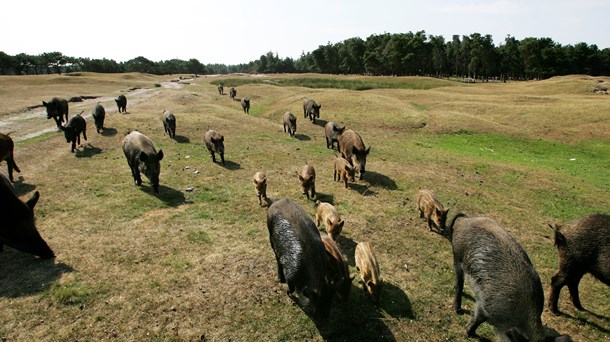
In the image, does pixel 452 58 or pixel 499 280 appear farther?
pixel 452 58

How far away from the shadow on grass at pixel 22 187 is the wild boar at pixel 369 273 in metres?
15.0

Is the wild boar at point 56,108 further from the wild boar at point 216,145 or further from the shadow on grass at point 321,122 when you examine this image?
the shadow on grass at point 321,122

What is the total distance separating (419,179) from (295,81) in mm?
74273

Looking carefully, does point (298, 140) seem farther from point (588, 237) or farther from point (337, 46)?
point (337, 46)

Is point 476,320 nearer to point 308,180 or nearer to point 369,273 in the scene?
point 369,273

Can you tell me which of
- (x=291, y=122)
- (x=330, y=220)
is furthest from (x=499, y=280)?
(x=291, y=122)

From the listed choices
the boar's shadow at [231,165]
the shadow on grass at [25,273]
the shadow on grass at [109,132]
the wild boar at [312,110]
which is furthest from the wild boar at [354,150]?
the shadow on grass at [109,132]

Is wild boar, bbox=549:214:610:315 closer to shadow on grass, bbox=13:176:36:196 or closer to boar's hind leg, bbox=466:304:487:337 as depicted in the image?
boar's hind leg, bbox=466:304:487:337

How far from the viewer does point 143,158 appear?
15.7 m

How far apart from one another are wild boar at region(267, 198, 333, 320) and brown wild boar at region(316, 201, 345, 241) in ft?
6.72

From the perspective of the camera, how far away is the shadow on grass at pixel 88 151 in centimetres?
2118

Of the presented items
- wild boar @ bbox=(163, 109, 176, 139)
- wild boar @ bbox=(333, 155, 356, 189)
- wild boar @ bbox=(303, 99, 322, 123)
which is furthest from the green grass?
wild boar @ bbox=(333, 155, 356, 189)

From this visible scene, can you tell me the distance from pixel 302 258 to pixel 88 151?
2009 centimetres

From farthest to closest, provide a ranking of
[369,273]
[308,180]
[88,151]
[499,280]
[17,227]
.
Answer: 1. [88,151]
2. [308,180]
3. [17,227]
4. [369,273]
5. [499,280]
